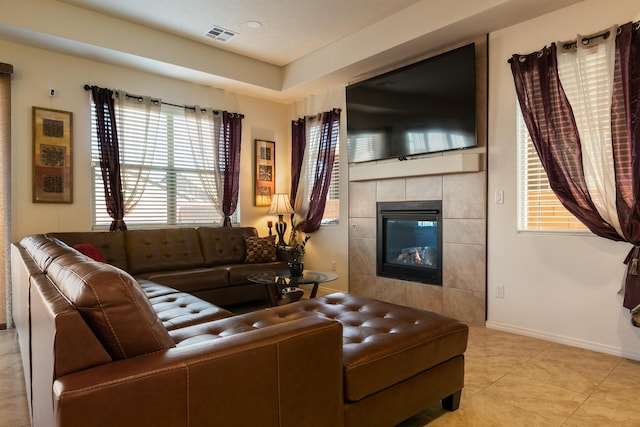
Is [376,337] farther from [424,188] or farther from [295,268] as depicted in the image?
[424,188]

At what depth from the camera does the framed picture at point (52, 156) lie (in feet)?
12.2

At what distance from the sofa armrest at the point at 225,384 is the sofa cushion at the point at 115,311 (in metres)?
0.06

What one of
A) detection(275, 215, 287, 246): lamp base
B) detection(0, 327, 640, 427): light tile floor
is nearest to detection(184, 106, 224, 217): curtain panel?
detection(275, 215, 287, 246): lamp base

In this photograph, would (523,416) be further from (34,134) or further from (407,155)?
(34,134)

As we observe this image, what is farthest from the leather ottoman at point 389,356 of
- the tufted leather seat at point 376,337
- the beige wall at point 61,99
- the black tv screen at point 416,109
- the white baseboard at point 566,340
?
the beige wall at point 61,99

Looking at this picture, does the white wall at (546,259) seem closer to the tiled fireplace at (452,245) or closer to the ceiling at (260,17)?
the tiled fireplace at (452,245)

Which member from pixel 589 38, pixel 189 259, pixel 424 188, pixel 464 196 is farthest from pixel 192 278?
pixel 589 38

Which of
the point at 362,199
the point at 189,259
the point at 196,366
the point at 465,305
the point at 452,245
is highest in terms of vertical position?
the point at 362,199

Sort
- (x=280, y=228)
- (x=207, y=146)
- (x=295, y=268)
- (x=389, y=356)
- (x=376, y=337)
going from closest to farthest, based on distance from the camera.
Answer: (x=389, y=356), (x=376, y=337), (x=295, y=268), (x=207, y=146), (x=280, y=228)

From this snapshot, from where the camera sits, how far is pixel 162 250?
4.16m

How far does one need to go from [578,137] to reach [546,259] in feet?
3.20

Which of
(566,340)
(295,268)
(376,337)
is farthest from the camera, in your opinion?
(295,268)

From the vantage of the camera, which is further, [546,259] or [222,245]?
[222,245]

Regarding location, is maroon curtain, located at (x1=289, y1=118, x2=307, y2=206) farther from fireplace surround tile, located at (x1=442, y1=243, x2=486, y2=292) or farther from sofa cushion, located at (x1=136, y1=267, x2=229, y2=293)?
fireplace surround tile, located at (x1=442, y1=243, x2=486, y2=292)
